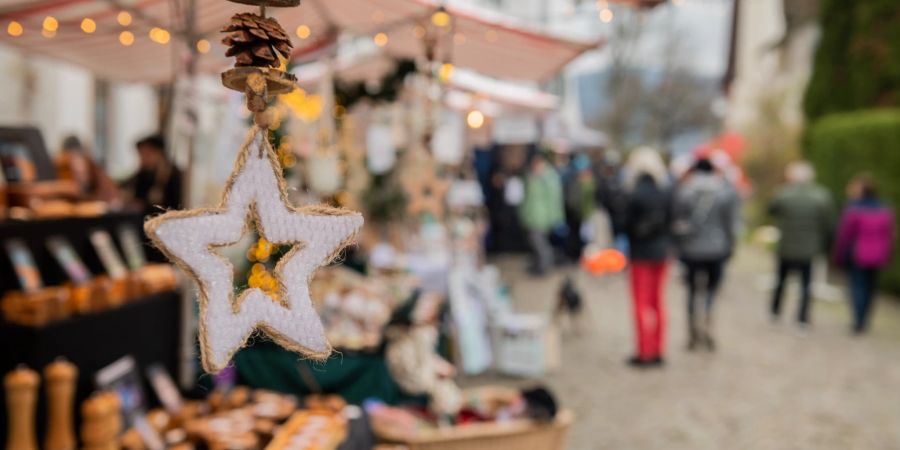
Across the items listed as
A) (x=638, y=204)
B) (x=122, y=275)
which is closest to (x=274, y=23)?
(x=122, y=275)

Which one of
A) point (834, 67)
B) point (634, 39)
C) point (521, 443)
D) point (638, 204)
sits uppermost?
Answer: point (634, 39)

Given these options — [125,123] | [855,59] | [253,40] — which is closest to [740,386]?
[253,40]

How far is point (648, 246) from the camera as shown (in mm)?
7453

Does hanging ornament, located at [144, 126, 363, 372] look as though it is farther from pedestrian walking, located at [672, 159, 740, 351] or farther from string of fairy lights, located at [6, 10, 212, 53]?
pedestrian walking, located at [672, 159, 740, 351]

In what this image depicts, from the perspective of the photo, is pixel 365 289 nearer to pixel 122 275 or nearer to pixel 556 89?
pixel 122 275

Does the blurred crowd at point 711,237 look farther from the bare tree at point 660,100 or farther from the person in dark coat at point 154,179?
the bare tree at point 660,100

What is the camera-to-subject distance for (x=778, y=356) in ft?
27.2

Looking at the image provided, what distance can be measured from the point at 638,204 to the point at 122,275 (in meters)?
5.00

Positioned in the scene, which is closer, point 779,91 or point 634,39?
point 779,91

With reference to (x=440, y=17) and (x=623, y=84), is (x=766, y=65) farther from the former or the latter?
(x=440, y=17)

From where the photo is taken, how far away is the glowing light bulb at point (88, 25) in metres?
5.03

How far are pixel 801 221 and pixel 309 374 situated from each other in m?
6.67

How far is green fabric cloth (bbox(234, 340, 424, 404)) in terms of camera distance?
456cm

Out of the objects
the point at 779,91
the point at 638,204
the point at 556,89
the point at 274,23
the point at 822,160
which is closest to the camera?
the point at 274,23
